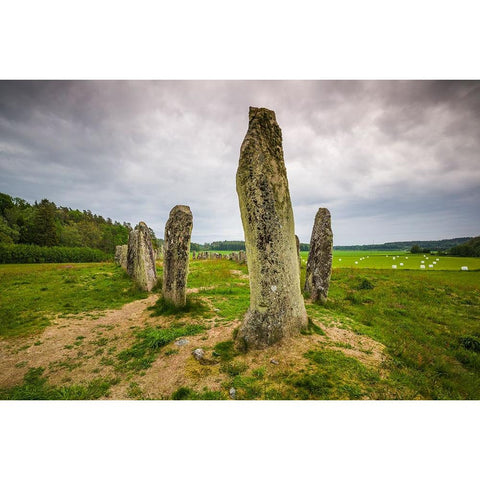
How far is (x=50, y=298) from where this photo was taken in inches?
423

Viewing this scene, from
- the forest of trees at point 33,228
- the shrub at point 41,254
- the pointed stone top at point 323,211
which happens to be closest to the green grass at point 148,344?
the pointed stone top at point 323,211

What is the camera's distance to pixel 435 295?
11.3 m

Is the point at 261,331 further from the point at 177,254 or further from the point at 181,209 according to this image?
the point at 181,209


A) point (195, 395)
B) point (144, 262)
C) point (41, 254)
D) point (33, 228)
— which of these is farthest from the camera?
point (33, 228)

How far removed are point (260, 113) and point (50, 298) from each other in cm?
1344

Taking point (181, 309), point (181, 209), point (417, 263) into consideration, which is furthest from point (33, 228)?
point (417, 263)

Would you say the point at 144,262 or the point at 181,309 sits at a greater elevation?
the point at 144,262

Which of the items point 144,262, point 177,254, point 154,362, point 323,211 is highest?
point 323,211

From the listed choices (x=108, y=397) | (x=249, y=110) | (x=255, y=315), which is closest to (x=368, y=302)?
(x=255, y=315)

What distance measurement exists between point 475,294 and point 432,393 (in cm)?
1234

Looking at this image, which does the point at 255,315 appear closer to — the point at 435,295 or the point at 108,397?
the point at 108,397

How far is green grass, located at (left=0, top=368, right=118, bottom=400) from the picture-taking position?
418 centimetres

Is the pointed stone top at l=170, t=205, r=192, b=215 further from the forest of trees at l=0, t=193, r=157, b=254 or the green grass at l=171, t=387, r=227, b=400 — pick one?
the forest of trees at l=0, t=193, r=157, b=254

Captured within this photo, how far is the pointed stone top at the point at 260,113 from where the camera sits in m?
5.54
